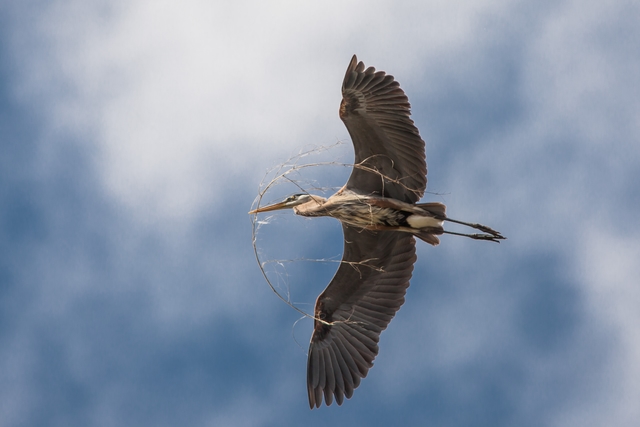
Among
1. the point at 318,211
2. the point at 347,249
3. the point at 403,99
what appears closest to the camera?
the point at 403,99

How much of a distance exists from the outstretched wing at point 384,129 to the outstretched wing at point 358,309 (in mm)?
1069

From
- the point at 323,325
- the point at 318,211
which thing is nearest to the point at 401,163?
the point at 318,211

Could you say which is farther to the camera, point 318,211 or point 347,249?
point 347,249

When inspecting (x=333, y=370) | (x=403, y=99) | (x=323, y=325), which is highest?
(x=403, y=99)

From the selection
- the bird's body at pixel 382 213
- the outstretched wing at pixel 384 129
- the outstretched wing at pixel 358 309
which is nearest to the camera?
the outstretched wing at pixel 384 129

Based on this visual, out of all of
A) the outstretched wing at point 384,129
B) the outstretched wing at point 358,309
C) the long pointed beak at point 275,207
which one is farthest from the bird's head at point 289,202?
the outstretched wing at point 384,129

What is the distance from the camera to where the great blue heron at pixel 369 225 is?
1051cm

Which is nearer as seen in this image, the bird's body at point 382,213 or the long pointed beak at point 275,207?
the bird's body at point 382,213

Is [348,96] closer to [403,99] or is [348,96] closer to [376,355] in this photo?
[403,99]

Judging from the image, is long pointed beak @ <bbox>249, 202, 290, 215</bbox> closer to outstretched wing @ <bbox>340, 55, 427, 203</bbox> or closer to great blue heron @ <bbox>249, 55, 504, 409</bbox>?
great blue heron @ <bbox>249, 55, 504, 409</bbox>

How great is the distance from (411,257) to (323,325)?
172 centimetres

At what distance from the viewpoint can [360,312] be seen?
470 inches

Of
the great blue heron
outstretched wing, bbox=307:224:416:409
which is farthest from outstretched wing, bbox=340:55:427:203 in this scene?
outstretched wing, bbox=307:224:416:409

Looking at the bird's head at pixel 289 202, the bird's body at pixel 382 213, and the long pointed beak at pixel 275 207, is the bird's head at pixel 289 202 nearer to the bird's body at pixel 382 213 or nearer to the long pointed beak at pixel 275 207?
the long pointed beak at pixel 275 207
